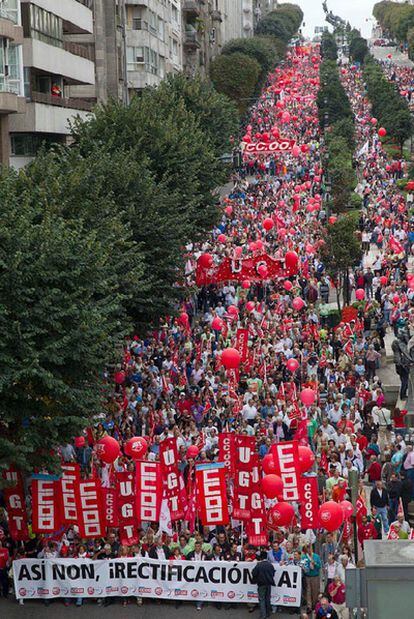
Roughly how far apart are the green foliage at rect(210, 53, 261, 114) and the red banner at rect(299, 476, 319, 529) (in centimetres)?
8634

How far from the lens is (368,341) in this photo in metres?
35.8

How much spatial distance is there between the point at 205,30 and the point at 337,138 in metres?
30.8

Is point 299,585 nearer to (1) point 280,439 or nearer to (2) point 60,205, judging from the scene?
(1) point 280,439

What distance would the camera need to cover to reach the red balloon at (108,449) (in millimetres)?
23188

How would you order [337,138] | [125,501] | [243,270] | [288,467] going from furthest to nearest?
[337,138], [243,270], [125,501], [288,467]

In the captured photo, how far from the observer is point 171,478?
21422 mm

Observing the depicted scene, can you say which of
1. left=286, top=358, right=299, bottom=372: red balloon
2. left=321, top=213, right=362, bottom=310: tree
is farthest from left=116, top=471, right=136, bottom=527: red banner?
left=321, top=213, right=362, bottom=310: tree

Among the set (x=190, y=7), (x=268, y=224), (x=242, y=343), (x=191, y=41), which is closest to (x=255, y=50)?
(x=190, y=7)

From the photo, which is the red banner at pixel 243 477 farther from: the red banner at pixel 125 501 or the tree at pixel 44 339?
the tree at pixel 44 339

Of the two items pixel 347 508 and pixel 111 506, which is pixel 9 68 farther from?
pixel 347 508

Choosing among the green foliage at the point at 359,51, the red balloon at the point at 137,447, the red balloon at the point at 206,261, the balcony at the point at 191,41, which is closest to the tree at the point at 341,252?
the red balloon at the point at 206,261

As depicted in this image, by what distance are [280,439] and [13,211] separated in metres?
7.53

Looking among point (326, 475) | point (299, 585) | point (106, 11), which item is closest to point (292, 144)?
point (106, 11)

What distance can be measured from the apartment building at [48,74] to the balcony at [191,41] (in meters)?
44.4
